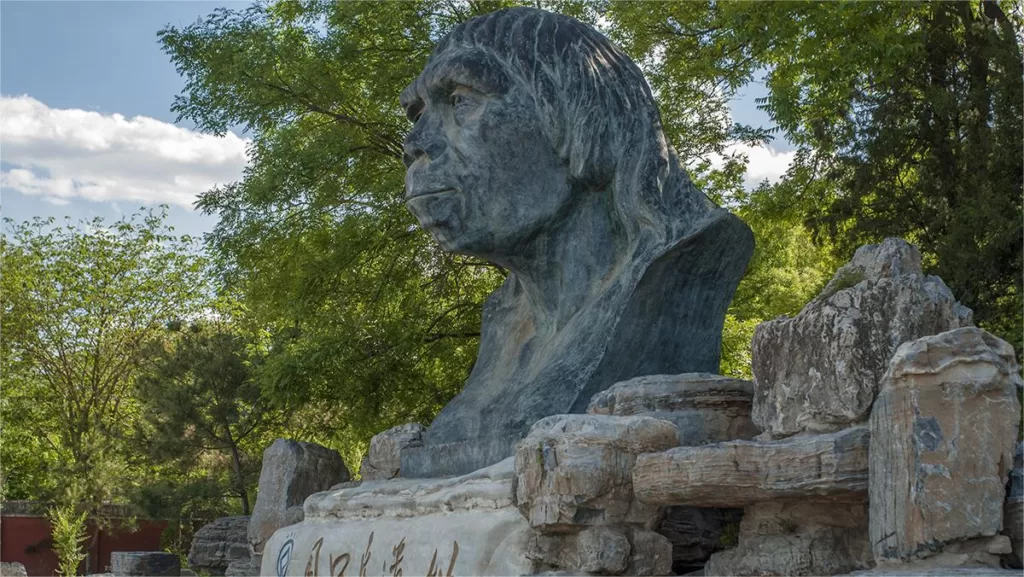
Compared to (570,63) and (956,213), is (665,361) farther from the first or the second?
(956,213)

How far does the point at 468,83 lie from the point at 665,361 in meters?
1.39

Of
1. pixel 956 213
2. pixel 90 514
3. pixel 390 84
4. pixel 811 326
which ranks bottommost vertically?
pixel 90 514

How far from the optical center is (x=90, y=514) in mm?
22078

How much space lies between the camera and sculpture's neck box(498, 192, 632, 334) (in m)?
5.14

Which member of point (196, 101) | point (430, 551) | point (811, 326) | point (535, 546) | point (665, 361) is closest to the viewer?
point (811, 326)

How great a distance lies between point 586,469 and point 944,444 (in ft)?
3.55

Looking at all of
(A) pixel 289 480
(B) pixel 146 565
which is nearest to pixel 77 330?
(B) pixel 146 565

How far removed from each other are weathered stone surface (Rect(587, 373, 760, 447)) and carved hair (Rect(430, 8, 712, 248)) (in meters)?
0.86

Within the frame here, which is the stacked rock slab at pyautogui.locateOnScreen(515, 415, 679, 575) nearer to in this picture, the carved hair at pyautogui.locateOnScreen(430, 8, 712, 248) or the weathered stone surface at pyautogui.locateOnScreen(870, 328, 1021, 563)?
the weathered stone surface at pyautogui.locateOnScreen(870, 328, 1021, 563)

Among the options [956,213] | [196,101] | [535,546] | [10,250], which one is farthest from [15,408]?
[535,546]

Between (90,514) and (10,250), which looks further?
(10,250)

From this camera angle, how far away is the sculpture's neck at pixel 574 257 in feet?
16.9

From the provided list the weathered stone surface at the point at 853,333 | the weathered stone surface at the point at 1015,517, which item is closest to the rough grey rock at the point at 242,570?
the weathered stone surface at the point at 853,333

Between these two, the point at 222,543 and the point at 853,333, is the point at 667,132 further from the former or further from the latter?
the point at 853,333
